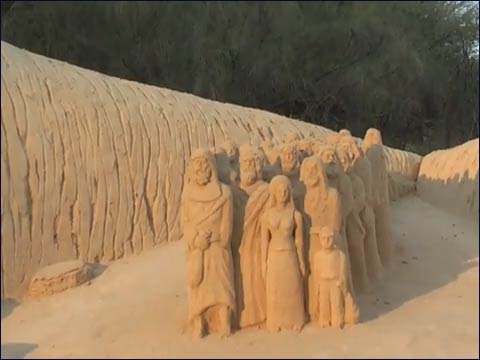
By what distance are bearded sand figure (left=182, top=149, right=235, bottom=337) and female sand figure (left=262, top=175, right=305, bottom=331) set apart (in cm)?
25

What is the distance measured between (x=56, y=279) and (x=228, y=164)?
79.3 inches

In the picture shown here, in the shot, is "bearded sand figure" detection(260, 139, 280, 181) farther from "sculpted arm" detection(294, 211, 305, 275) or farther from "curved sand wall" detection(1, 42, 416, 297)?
"curved sand wall" detection(1, 42, 416, 297)

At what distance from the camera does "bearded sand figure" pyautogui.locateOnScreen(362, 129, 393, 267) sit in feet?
20.4

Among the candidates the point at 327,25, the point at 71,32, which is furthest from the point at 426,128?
the point at 71,32

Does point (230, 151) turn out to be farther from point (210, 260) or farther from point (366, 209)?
point (366, 209)

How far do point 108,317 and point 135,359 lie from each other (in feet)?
3.43

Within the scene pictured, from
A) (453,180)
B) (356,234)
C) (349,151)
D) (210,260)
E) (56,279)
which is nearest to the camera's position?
(210,260)

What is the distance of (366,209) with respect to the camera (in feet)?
19.6

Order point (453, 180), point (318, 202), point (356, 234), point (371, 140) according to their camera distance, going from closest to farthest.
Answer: point (318, 202) → point (356, 234) → point (371, 140) → point (453, 180)

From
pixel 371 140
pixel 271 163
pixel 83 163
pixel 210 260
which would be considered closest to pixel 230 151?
pixel 271 163

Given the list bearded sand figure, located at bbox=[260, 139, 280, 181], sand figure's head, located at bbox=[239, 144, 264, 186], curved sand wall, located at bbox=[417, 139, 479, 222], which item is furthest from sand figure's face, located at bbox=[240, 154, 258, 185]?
curved sand wall, located at bbox=[417, 139, 479, 222]

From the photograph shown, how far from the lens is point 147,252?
6996 millimetres

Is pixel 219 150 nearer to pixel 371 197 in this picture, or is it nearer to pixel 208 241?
pixel 208 241

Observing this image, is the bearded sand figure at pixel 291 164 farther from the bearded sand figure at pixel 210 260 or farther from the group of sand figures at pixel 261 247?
the bearded sand figure at pixel 210 260
